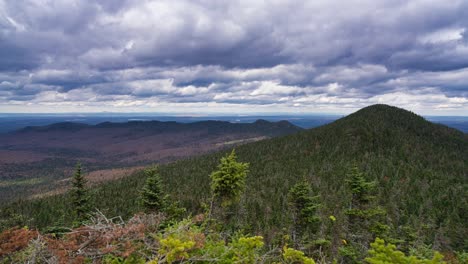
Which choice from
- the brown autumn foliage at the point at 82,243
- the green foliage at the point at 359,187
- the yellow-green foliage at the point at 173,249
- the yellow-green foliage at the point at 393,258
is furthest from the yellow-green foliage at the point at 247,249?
the green foliage at the point at 359,187

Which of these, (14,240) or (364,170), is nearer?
(14,240)

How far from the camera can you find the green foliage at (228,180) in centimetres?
2462

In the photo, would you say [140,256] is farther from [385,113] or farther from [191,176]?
[385,113]

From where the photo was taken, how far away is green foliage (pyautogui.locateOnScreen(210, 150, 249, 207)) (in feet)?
80.8

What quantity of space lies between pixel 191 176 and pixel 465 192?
101273 mm

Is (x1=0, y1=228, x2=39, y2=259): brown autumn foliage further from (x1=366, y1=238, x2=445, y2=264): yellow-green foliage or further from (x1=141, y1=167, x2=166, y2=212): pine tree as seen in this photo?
(x1=141, y1=167, x2=166, y2=212): pine tree

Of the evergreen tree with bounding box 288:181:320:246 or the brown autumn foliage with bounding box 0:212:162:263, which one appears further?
the evergreen tree with bounding box 288:181:320:246

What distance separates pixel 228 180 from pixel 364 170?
101284 mm

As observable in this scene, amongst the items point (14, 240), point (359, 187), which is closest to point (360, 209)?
point (359, 187)

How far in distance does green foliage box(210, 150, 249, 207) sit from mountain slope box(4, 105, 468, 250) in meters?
27.4

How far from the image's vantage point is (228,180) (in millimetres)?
24656

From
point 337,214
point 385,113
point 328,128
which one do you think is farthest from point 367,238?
point 385,113

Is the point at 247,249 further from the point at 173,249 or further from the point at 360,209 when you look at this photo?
the point at 360,209

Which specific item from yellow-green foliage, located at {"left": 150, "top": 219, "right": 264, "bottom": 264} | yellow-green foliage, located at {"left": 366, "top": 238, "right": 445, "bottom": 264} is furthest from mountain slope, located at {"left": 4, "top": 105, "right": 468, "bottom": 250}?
yellow-green foliage, located at {"left": 150, "top": 219, "right": 264, "bottom": 264}
